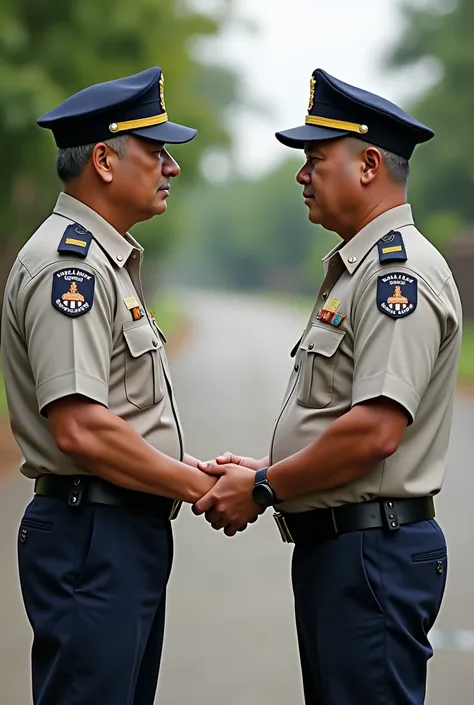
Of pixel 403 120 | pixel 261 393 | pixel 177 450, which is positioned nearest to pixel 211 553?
pixel 177 450

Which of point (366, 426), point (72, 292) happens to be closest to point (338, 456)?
point (366, 426)

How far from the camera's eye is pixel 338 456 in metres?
3.14

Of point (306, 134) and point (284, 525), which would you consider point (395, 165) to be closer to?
point (306, 134)

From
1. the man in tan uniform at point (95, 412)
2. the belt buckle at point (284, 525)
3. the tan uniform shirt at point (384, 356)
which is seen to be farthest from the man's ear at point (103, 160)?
the belt buckle at point (284, 525)

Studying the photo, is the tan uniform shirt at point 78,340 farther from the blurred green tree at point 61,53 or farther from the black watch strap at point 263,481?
the blurred green tree at point 61,53

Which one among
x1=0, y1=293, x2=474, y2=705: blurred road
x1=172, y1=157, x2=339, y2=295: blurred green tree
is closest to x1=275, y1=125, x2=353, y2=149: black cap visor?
x1=0, y1=293, x2=474, y2=705: blurred road

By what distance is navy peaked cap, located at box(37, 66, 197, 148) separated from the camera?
11.1ft

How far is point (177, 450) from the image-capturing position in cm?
350

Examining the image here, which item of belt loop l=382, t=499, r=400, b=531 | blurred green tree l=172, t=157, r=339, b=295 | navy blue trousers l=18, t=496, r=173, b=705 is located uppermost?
blurred green tree l=172, t=157, r=339, b=295

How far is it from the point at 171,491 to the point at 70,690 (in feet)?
2.03

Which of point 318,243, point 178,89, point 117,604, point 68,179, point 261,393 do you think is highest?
point 318,243

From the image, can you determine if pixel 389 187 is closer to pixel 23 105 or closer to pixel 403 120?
pixel 403 120

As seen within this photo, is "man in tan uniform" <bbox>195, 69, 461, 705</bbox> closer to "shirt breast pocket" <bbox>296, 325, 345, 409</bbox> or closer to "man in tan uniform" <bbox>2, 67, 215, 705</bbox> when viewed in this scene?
"shirt breast pocket" <bbox>296, 325, 345, 409</bbox>

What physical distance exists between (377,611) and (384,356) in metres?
0.73
